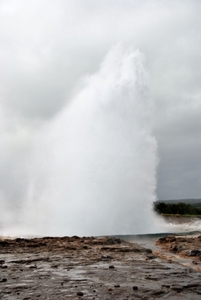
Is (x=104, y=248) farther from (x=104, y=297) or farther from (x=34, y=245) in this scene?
(x=104, y=297)

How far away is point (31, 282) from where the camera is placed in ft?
33.6

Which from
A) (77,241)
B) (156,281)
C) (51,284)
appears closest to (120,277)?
(156,281)

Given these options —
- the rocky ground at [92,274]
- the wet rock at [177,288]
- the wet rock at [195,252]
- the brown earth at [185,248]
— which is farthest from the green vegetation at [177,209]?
the wet rock at [177,288]

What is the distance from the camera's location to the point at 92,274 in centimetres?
1155

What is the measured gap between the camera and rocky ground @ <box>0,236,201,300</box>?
902 cm

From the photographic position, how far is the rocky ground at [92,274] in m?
9.02

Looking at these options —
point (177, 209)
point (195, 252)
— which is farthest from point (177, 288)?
point (177, 209)

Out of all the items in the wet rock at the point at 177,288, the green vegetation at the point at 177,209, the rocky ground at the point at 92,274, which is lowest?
the wet rock at the point at 177,288

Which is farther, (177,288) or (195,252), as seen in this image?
(195,252)

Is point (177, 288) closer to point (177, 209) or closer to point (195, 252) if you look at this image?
point (195, 252)

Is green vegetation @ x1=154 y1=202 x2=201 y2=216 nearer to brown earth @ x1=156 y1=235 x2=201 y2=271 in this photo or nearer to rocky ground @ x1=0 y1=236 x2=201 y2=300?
brown earth @ x1=156 y1=235 x2=201 y2=271

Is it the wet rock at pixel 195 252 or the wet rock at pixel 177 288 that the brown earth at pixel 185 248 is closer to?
the wet rock at pixel 195 252

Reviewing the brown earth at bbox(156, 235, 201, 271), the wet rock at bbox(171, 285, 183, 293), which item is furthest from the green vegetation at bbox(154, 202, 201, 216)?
the wet rock at bbox(171, 285, 183, 293)

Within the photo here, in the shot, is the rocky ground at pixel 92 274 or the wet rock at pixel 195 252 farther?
the wet rock at pixel 195 252
